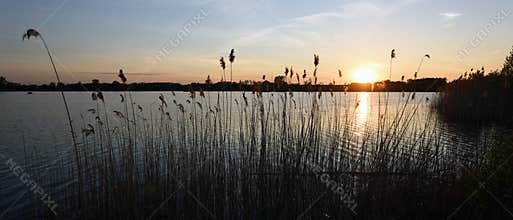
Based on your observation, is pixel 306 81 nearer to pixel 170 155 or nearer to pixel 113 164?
pixel 170 155

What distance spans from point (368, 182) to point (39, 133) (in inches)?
497

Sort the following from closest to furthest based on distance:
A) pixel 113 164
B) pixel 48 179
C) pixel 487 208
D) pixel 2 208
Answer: pixel 487 208 < pixel 113 164 < pixel 2 208 < pixel 48 179

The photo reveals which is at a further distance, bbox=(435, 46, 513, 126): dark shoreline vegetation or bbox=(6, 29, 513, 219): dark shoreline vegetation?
bbox=(435, 46, 513, 126): dark shoreline vegetation

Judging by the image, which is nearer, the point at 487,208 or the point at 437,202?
the point at 487,208

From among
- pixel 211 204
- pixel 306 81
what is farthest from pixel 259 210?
pixel 306 81

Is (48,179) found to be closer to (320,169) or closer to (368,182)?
(320,169)

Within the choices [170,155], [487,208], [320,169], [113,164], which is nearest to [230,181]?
[170,155]

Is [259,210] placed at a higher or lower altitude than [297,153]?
lower

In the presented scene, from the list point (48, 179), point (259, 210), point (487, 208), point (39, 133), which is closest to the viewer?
point (487, 208)

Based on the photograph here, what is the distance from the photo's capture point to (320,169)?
545 cm

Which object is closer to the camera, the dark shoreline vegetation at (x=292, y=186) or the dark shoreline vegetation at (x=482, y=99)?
the dark shoreline vegetation at (x=292, y=186)

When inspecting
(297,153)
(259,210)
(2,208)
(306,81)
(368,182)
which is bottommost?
(2,208)

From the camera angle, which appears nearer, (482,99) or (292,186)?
(292,186)

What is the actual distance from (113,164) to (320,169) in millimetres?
2908
